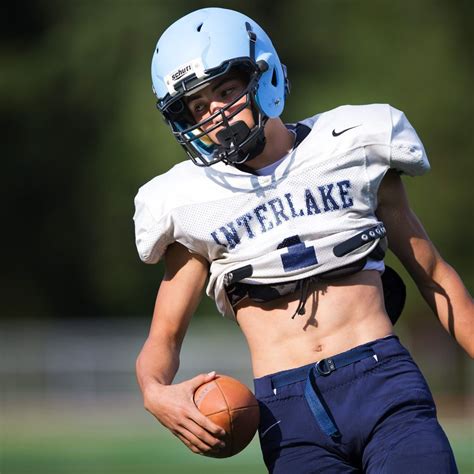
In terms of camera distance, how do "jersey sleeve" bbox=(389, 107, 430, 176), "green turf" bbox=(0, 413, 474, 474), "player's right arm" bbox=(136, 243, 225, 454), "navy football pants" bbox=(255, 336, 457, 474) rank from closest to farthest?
"navy football pants" bbox=(255, 336, 457, 474) < "player's right arm" bbox=(136, 243, 225, 454) < "jersey sleeve" bbox=(389, 107, 430, 176) < "green turf" bbox=(0, 413, 474, 474)

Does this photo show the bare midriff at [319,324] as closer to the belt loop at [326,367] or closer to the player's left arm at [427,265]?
the belt loop at [326,367]

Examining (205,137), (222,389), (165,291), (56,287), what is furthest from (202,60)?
(56,287)

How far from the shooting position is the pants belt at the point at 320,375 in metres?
3.31

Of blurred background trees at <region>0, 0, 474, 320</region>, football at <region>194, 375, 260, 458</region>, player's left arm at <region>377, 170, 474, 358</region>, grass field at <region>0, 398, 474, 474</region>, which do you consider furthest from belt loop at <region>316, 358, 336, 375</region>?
blurred background trees at <region>0, 0, 474, 320</region>

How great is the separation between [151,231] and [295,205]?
17.9 inches

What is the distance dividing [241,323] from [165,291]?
261 millimetres

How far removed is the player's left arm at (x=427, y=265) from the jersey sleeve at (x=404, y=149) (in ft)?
0.22

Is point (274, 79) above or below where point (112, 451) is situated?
above

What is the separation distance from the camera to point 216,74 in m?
3.55

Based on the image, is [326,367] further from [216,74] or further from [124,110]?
[124,110]

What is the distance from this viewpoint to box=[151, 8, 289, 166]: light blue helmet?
3.53 meters

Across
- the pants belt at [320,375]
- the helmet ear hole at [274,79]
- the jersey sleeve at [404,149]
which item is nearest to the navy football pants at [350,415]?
the pants belt at [320,375]

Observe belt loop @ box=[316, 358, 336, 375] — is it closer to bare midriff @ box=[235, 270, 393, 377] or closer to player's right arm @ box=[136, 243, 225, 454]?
bare midriff @ box=[235, 270, 393, 377]

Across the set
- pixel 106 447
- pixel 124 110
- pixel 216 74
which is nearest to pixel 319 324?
pixel 216 74
